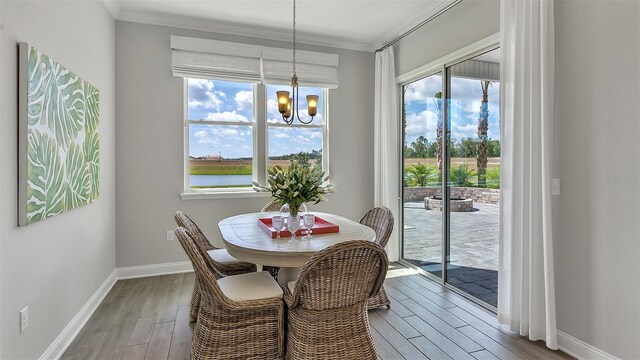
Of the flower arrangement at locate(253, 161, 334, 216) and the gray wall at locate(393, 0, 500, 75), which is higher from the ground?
the gray wall at locate(393, 0, 500, 75)

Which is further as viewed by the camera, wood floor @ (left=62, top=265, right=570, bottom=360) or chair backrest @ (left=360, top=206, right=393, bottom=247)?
chair backrest @ (left=360, top=206, right=393, bottom=247)

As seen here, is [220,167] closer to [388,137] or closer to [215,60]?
[215,60]

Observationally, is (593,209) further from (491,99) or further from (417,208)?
(417,208)

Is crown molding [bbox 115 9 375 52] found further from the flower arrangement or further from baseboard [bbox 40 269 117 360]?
baseboard [bbox 40 269 117 360]

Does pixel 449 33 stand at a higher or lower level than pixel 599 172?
higher

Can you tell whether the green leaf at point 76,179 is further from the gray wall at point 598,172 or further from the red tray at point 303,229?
the gray wall at point 598,172

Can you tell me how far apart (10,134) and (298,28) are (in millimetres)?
3128

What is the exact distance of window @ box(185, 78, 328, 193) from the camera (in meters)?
4.14

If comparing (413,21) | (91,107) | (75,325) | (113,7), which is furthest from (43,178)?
(413,21)

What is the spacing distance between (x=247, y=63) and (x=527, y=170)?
312 centimetres

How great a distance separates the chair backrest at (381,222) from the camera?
2836 millimetres

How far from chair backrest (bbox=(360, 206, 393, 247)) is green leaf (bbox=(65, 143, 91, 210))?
7.49ft

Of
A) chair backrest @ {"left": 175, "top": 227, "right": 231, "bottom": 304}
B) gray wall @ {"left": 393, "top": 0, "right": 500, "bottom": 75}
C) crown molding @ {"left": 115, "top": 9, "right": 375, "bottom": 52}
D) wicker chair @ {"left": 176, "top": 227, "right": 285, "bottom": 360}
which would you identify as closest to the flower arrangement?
wicker chair @ {"left": 176, "top": 227, "right": 285, "bottom": 360}

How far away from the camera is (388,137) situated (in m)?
4.41
